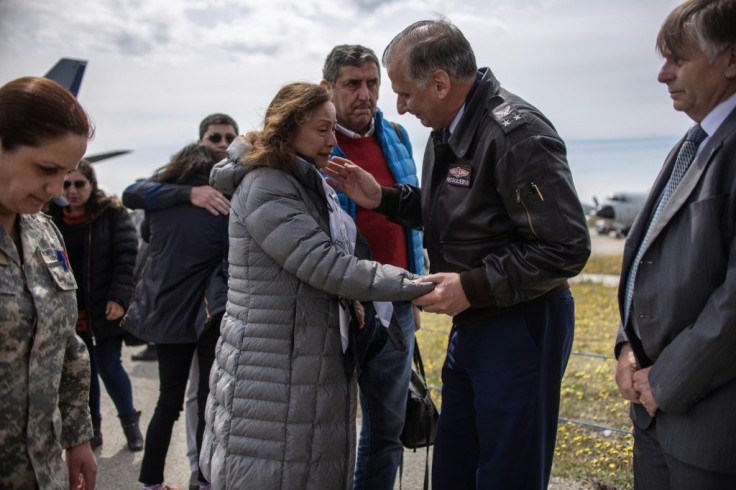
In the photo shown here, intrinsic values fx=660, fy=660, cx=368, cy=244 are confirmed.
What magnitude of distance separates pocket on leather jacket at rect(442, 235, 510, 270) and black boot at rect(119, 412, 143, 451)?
3.22 m

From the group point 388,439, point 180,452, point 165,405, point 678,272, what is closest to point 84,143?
point 678,272

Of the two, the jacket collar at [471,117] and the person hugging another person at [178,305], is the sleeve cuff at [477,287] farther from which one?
the person hugging another person at [178,305]

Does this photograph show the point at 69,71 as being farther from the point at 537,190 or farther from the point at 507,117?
the point at 537,190

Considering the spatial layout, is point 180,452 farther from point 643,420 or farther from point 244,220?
point 643,420

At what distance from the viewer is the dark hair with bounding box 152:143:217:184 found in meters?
3.99

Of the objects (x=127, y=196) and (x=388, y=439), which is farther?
(x=127, y=196)

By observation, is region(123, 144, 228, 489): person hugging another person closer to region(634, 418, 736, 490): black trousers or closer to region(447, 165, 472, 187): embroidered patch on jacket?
region(447, 165, 472, 187): embroidered patch on jacket

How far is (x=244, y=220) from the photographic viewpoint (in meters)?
2.56

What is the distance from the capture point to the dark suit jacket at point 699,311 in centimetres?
176

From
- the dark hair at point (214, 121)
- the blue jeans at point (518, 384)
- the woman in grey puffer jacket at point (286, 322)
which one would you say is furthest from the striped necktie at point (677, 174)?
the dark hair at point (214, 121)

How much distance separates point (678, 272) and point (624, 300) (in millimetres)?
361

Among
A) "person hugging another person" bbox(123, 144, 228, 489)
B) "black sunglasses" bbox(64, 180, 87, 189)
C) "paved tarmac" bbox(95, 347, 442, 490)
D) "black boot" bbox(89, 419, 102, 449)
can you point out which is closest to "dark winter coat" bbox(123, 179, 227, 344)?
"person hugging another person" bbox(123, 144, 228, 489)

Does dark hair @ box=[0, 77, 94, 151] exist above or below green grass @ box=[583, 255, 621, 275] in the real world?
above

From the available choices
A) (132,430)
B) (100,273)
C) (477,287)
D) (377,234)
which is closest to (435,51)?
(477,287)
